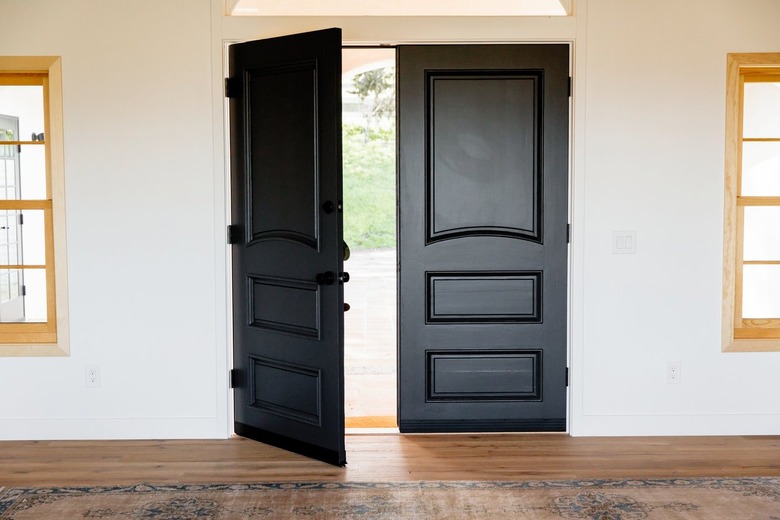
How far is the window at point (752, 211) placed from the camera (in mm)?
4285

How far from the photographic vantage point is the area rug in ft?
10.6

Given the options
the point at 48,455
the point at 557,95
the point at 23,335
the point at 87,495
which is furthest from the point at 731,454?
the point at 23,335

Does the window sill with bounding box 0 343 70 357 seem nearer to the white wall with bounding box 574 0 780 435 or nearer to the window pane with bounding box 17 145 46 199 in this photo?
the window pane with bounding box 17 145 46 199

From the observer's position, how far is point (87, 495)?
3.46 meters

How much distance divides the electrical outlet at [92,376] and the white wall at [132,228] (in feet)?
0.09

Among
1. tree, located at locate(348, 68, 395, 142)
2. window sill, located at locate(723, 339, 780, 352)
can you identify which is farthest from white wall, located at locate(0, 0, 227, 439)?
tree, located at locate(348, 68, 395, 142)

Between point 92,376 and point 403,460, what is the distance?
5.81 feet

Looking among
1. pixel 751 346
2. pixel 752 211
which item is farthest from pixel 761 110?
pixel 751 346

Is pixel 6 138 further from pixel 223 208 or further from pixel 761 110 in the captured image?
pixel 761 110

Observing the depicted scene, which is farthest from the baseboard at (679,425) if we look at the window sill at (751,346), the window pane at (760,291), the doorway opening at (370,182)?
the doorway opening at (370,182)

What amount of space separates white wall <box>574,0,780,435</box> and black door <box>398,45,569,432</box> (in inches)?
6.7

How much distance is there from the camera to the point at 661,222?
4270 mm

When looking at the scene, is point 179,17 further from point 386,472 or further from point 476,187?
point 386,472

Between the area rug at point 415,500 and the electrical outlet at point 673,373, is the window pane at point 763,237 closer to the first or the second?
the electrical outlet at point 673,373
